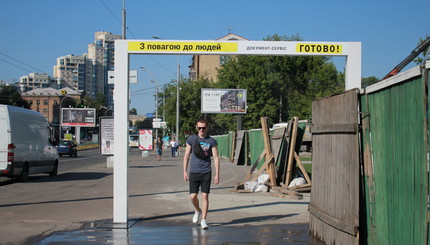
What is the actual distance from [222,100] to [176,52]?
40027mm

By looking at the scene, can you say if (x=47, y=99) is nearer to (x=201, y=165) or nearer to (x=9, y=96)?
(x=9, y=96)

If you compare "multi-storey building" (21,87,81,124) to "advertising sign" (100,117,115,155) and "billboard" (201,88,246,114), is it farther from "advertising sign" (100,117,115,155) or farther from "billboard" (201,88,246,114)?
"advertising sign" (100,117,115,155)

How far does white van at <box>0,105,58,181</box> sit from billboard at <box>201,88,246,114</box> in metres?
28.7

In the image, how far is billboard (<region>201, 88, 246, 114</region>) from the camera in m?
48.4

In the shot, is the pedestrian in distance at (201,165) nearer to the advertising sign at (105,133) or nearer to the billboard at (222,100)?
the advertising sign at (105,133)

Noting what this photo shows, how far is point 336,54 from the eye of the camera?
8.73 m

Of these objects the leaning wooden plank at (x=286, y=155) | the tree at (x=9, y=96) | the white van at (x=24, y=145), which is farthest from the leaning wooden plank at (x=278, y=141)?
the tree at (x=9, y=96)

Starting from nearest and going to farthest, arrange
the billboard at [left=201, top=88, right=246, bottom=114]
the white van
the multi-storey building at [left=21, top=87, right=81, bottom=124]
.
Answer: the white van < the billboard at [left=201, top=88, right=246, bottom=114] < the multi-storey building at [left=21, top=87, right=81, bottom=124]

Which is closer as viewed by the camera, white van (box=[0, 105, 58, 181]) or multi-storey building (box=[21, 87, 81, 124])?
white van (box=[0, 105, 58, 181])

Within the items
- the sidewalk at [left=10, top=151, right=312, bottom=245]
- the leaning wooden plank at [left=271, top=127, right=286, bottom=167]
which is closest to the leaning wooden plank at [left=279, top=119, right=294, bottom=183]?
the leaning wooden plank at [left=271, top=127, right=286, bottom=167]

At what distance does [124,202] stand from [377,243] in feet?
14.9

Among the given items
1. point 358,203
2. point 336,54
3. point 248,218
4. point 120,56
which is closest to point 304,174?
point 248,218

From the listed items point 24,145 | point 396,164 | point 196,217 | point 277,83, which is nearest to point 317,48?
point 196,217

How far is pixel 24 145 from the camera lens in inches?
671
